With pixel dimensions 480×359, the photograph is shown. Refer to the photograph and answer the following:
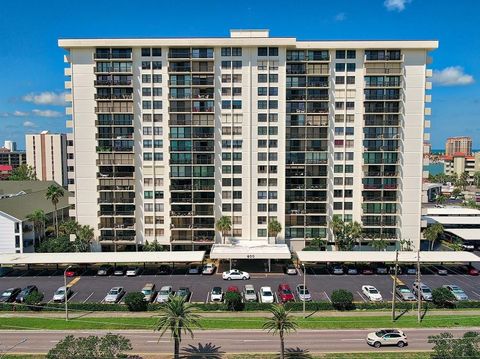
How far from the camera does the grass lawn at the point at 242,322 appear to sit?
48.2 metres

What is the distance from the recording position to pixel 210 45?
77375mm

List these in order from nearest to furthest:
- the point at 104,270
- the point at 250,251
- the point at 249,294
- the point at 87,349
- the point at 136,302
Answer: the point at 87,349 < the point at 136,302 < the point at 249,294 < the point at 104,270 < the point at 250,251

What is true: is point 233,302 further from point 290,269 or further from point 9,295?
point 9,295

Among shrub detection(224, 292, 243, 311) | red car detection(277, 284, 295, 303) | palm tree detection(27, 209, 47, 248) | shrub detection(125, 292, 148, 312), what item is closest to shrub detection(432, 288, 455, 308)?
red car detection(277, 284, 295, 303)

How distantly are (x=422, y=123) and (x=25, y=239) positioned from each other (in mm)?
90184

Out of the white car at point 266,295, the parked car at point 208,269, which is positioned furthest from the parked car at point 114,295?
the white car at point 266,295

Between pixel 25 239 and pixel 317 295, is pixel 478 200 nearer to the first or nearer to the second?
pixel 317 295

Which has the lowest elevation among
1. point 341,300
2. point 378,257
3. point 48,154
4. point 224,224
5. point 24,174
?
point 341,300

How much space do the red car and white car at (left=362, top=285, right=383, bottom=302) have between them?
1181 centimetres

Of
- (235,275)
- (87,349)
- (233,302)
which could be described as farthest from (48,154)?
(87,349)

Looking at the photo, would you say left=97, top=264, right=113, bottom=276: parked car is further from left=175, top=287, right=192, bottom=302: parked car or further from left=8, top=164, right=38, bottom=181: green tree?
left=8, top=164, right=38, bottom=181: green tree

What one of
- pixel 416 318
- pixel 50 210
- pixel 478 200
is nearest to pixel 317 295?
pixel 416 318

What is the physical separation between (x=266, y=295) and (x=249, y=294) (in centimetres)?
261

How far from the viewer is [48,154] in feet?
639
